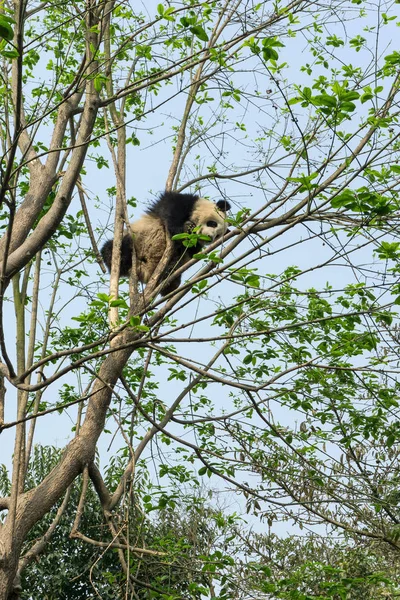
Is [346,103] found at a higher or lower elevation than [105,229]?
lower

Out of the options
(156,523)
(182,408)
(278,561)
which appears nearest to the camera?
(182,408)

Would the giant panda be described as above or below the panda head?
below

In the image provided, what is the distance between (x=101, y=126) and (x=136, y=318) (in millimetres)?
3933

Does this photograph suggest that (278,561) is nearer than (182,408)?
No

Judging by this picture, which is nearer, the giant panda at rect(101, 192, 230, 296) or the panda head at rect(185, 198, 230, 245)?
the giant panda at rect(101, 192, 230, 296)

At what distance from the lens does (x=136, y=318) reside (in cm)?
373

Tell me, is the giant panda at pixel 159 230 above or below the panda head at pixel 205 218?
below

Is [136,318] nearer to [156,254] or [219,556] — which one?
[219,556]

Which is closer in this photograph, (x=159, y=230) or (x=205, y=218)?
(x=159, y=230)

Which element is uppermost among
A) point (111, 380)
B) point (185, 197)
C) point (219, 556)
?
point (185, 197)

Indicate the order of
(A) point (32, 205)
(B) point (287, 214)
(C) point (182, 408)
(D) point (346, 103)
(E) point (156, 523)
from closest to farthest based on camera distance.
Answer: (D) point (346, 103), (B) point (287, 214), (A) point (32, 205), (C) point (182, 408), (E) point (156, 523)

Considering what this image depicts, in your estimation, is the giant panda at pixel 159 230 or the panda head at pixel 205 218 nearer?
the giant panda at pixel 159 230

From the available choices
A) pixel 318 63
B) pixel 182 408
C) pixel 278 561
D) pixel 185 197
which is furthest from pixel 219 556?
pixel 318 63

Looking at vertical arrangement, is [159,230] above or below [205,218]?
below
